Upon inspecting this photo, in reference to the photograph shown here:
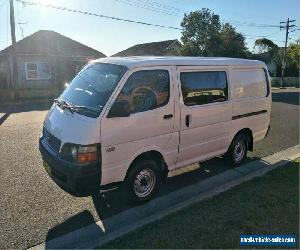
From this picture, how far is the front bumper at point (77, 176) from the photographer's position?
4629 millimetres

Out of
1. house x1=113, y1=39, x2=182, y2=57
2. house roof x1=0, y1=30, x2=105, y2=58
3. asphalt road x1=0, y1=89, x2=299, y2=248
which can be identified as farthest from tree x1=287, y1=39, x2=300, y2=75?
asphalt road x1=0, y1=89, x2=299, y2=248

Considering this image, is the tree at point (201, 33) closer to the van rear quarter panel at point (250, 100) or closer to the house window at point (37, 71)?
the house window at point (37, 71)

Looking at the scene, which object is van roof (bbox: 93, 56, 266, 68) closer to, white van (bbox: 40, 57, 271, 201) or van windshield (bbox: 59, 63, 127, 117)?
white van (bbox: 40, 57, 271, 201)

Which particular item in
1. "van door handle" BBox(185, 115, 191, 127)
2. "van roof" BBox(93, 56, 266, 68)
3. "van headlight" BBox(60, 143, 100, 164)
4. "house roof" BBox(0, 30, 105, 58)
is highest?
"house roof" BBox(0, 30, 105, 58)

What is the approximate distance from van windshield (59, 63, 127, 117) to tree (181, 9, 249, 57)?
34.4 m

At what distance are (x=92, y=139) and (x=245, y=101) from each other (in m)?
3.77

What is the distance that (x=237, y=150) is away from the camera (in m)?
7.40

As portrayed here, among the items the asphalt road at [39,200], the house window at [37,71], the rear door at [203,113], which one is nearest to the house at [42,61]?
the house window at [37,71]

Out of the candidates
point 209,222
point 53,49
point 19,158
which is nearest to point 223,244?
point 209,222

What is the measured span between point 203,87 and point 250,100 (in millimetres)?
1595

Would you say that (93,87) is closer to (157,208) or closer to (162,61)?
(162,61)

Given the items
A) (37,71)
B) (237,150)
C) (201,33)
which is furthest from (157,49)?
(237,150)

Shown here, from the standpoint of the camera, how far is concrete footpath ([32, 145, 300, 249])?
4.46 m

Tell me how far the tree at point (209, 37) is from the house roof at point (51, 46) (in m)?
13.1
